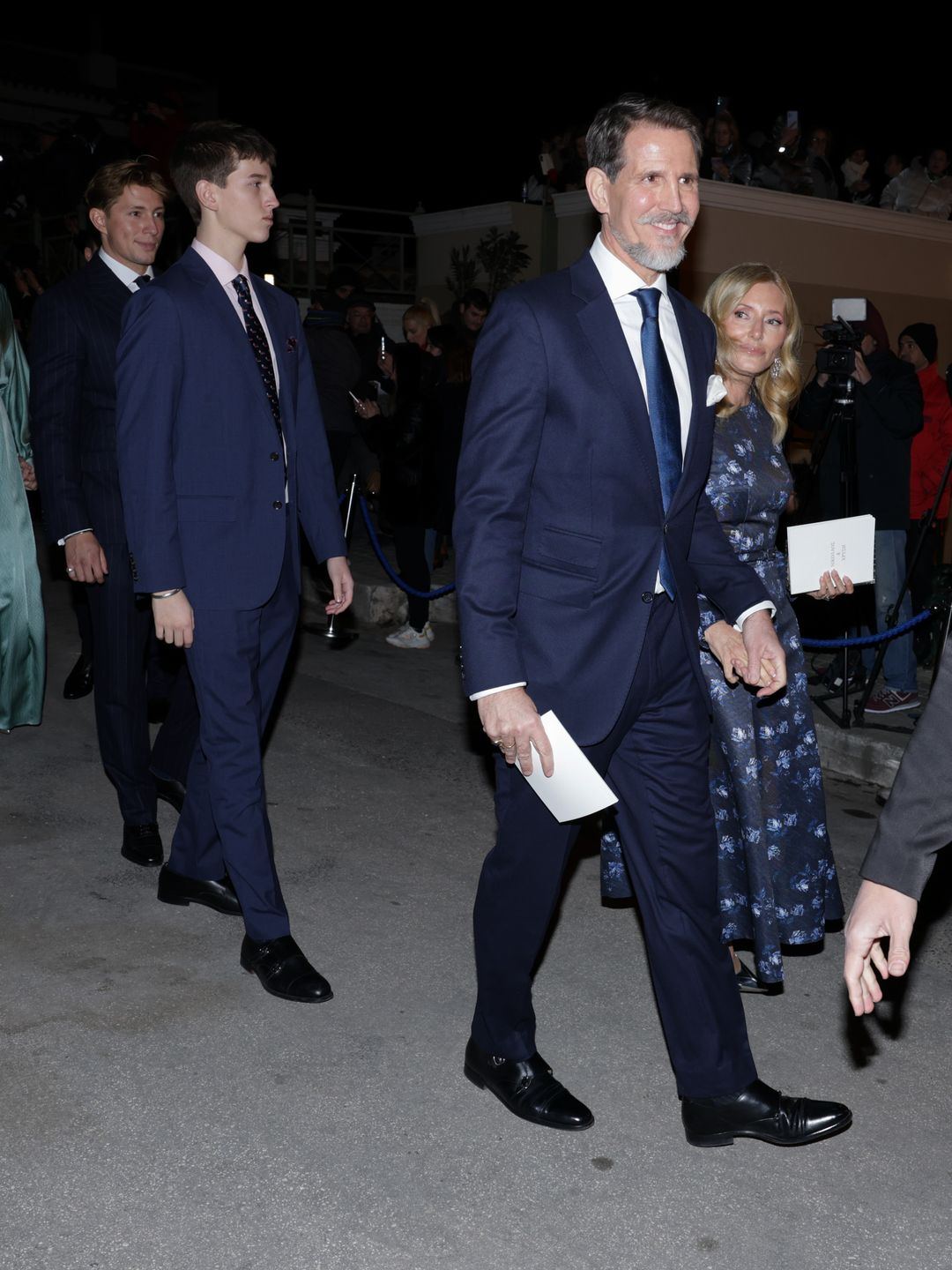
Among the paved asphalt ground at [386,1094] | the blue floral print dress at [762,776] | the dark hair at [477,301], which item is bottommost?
the paved asphalt ground at [386,1094]

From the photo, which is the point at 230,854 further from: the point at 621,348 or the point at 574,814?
the point at 621,348

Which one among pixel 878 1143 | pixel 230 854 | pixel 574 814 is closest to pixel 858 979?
pixel 574 814

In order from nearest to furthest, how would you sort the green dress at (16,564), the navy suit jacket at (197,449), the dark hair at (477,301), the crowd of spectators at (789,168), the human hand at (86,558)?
1. the navy suit jacket at (197,449)
2. the human hand at (86,558)
3. the green dress at (16,564)
4. the dark hair at (477,301)
5. the crowd of spectators at (789,168)

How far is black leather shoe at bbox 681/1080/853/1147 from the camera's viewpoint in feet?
10.0

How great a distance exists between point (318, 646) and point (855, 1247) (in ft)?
19.3

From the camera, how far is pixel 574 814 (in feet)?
9.37

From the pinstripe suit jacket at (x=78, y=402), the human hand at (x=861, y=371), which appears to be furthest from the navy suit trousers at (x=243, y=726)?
the human hand at (x=861, y=371)

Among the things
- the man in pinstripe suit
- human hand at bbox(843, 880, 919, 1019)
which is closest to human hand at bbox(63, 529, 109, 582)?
the man in pinstripe suit

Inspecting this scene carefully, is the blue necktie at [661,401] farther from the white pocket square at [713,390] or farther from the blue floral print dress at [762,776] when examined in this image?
the blue floral print dress at [762,776]

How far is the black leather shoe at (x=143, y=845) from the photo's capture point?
466 centimetres

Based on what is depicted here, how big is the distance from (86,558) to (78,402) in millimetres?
567

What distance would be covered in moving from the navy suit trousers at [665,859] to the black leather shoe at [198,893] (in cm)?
143

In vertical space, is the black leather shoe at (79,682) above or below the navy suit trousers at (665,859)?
below

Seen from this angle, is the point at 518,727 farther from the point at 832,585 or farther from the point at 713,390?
the point at 832,585
